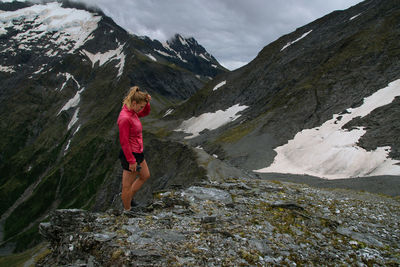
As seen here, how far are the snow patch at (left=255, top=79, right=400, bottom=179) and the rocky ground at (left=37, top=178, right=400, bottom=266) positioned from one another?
2652 centimetres

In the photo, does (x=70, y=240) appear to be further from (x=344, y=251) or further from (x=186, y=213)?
(x=344, y=251)

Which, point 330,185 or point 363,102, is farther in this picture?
point 363,102

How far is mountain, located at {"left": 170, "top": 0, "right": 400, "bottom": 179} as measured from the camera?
3894 centimetres

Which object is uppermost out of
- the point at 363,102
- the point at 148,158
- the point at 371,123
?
the point at 363,102

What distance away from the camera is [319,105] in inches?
2264

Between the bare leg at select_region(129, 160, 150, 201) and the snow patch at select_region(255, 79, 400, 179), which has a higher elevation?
the snow patch at select_region(255, 79, 400, 179)

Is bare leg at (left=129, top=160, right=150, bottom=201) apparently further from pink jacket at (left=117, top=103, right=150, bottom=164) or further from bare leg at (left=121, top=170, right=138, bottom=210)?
pink jacket at (left=117, top=103, right=150, bottom=164)

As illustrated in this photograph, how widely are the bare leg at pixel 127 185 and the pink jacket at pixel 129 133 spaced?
55 cm

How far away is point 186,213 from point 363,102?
5038cm

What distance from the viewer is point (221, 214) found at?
9.04 meters

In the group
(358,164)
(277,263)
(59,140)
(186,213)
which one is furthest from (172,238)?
(59,140)

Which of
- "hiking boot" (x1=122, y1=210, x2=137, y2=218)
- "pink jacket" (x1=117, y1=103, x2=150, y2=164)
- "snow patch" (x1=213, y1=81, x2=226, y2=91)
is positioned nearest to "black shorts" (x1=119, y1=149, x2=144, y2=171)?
"pink jacket" (x1=117, y1=103, x2=150, y2=164)

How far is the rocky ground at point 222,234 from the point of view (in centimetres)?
642

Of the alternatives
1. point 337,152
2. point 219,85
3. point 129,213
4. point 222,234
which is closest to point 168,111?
point 219,85
